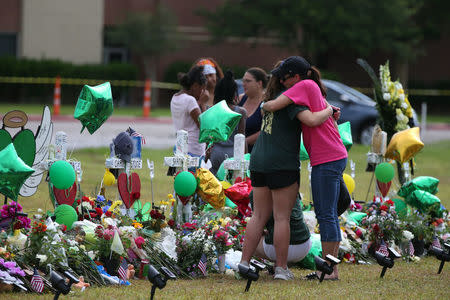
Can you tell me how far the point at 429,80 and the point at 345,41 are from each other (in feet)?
21.1

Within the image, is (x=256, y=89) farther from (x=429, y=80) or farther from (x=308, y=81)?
(x=429, y=80)

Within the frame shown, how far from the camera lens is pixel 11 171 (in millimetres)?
5160

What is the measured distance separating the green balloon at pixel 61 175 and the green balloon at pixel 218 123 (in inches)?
50.2

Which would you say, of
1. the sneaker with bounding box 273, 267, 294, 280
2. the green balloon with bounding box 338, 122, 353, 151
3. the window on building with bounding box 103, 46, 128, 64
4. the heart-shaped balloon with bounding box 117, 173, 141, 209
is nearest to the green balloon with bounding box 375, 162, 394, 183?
the green balloon with bounding box 338, 122, 353, 151

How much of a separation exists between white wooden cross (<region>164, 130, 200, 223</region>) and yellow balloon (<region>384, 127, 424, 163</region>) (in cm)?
212

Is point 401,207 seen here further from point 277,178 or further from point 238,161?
point 277,178

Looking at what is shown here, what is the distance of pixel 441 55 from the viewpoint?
124 feet

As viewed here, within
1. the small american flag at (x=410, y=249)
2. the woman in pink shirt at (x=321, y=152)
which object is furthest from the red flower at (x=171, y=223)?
the small american flag at (x=410, y=249)

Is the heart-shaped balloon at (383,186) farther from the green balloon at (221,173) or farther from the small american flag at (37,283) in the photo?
the small american flag at (37,283)

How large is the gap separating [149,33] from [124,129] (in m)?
14.6

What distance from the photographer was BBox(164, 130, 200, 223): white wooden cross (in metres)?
6.50

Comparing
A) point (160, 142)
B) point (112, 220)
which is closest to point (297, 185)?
point (112, 220)

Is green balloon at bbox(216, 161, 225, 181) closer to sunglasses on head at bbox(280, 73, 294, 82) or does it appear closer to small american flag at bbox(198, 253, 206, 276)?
small american flag at bbox(198, 253, 206, 276)

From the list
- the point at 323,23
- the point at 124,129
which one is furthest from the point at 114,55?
the point at 124,129
